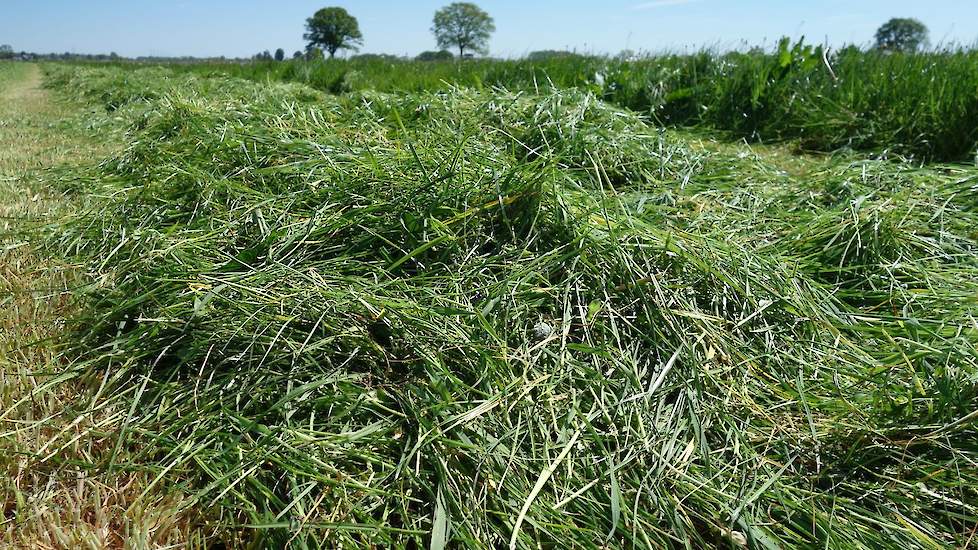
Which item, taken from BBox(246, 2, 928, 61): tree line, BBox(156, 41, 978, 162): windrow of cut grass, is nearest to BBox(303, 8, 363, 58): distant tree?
BBox(246, 2, 928, 61): tree line

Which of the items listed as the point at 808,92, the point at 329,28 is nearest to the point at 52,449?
the point at 808,92

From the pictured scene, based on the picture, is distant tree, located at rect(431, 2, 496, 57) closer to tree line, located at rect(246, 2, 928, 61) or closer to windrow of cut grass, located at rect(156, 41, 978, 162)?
tree line, located at rect(246, 2, 928, 61)

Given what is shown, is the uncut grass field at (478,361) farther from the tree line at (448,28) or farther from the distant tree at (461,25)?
the distant tree at (461,25)

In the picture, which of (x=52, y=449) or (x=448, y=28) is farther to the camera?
(x=448, y=28)

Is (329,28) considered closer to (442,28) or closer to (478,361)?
(442,28)

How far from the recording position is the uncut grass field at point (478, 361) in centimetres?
107

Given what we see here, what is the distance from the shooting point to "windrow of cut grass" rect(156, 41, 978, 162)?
3.73 metres

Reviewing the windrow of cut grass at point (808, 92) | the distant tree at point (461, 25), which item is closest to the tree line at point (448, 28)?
the distant tree at point (461, 25)

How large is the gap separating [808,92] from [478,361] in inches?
176

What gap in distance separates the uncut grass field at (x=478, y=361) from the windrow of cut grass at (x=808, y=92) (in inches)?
61.1

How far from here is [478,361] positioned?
51.4 inches

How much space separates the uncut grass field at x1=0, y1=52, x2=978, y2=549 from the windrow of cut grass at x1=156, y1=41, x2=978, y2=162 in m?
1.55

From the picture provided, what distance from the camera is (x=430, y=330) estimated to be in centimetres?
136

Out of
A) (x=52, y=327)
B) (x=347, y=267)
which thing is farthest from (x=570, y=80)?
(x=52, y=327)
